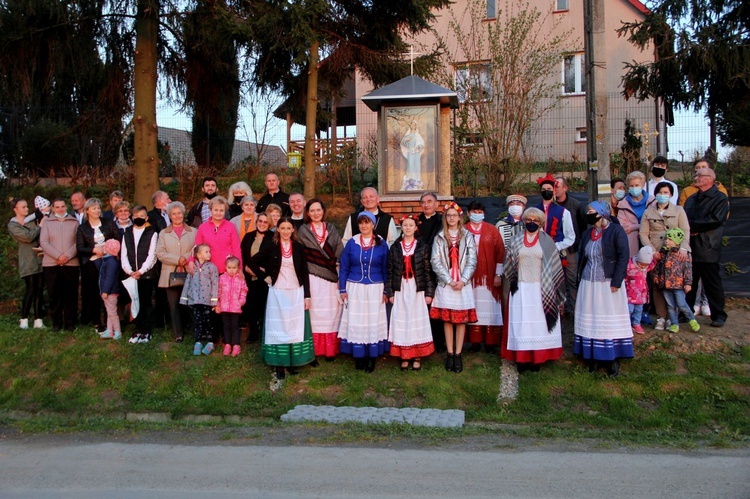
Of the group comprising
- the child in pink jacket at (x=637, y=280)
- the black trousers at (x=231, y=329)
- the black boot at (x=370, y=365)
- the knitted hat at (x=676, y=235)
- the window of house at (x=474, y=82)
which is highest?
the window of house at (x=474, y=82)

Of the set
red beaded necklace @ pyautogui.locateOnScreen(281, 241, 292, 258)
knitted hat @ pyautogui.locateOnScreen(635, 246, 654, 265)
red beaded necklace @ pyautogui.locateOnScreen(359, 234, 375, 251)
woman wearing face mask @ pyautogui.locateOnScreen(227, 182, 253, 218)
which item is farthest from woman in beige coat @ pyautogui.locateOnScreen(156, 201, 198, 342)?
knitted hat @ pyautogui.locateOnScreen(635, 246, 654, 265)

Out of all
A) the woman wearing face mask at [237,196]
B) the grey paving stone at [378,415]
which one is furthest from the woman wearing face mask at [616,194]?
the woman wearing face mask at [237,196]

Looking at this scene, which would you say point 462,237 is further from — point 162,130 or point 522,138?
point 162,130

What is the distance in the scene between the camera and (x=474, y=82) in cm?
1517

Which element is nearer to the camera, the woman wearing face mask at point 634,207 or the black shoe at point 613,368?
the black shoe at point 613,368

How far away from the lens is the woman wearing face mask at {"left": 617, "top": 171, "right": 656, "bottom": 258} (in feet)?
26.9

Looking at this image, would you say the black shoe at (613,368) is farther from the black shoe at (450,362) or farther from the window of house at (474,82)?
the window of house at (474,82)

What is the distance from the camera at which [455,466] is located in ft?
17.0

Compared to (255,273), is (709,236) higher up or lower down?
higher up

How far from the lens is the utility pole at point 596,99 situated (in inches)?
352

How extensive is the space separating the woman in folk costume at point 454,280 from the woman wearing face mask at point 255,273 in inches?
80.8

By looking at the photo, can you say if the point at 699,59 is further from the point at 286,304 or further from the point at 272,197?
the point at 286,304

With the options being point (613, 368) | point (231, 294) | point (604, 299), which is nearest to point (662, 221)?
point (604, 299)

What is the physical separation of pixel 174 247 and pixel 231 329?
1.36 m
